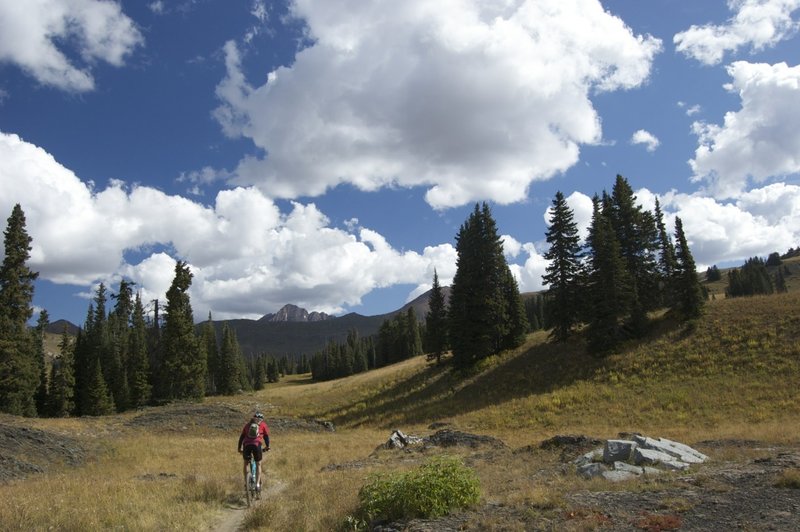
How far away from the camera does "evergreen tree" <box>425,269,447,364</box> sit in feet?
194

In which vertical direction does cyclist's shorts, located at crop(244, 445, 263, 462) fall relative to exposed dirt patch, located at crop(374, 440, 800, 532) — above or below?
above

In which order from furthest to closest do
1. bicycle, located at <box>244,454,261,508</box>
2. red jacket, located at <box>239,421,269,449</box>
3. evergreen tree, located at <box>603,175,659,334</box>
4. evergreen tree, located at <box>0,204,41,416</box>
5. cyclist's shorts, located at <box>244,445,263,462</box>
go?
evergreen tree, located at <box>603,175,659,334</box> < evergreen tree, located at <box>0,204,41,416</box> < red jacket, located at <box>239,421,269,449</box> < cyclist's shorts, located at <box>244,445,263,462</box> < bicycle, located at <box>244,454,261,508</box>

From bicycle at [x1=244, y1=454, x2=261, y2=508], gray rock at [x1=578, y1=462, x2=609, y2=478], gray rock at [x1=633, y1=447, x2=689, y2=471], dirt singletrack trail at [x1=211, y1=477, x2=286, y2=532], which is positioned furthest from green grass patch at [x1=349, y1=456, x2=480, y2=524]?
gray rock at [x1=633, y1=447, x2=689, y2=471]

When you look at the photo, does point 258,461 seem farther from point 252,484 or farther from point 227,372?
point 227,372

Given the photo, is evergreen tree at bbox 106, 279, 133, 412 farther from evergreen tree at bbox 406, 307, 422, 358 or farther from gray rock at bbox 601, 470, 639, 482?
gray rock at bbox 601, 470, 639, 482

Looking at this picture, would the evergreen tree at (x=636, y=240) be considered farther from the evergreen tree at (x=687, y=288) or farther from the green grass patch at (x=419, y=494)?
the green grass patch at (x=419, y=494)

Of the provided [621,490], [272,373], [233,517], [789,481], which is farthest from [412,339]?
[789,481]

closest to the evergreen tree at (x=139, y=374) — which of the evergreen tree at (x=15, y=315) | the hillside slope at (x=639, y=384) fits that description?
the evergreen tree at (x=15, y=315)

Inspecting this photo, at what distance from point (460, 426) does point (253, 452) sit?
24070 mm

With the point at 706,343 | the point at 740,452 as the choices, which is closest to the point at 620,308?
the point at 706,343

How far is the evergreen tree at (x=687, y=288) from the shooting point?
43.4 metres

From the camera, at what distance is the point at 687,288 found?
145ft

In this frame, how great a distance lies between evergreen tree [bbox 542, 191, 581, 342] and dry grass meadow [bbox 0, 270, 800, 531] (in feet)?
8.21

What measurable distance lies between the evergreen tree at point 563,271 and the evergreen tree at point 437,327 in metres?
14.1
